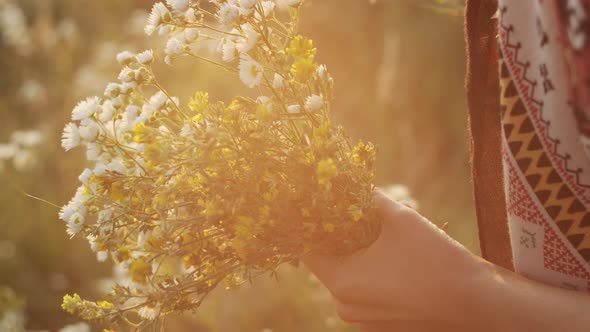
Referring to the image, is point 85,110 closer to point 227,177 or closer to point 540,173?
point 227,177

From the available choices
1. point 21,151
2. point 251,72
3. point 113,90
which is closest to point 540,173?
point 251,72

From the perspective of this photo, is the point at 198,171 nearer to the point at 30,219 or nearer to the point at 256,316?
the point at 256,316

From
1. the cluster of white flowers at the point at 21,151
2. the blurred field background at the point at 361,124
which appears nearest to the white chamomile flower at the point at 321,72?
the cluster of white flowers at the point at 21,151

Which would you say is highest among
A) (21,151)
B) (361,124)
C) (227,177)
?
(21,151)

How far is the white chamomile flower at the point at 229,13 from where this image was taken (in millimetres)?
997

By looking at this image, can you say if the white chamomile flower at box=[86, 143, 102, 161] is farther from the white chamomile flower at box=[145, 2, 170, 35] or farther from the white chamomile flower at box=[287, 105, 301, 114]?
the white chamomile flower at box=[287, 105, 301, 114]

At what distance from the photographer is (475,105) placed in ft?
3.80

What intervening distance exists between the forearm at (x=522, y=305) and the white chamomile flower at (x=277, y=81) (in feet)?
1.51

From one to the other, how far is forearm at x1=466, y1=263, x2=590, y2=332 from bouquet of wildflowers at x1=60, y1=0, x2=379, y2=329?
0.22 m

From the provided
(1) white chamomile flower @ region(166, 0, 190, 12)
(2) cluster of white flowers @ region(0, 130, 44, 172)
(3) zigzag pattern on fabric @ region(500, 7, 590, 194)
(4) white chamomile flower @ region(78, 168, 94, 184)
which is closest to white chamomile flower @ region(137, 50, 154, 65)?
(1) white chamomile flower @ region(166, 0, 190, 12)

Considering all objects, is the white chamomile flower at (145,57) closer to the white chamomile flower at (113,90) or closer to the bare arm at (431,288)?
the white chamomile flower at (113,90)

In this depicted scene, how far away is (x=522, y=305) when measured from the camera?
3.19ft

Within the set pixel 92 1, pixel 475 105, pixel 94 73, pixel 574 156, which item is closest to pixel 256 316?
pixel 475 105

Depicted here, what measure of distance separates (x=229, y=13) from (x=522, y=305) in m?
0.67
